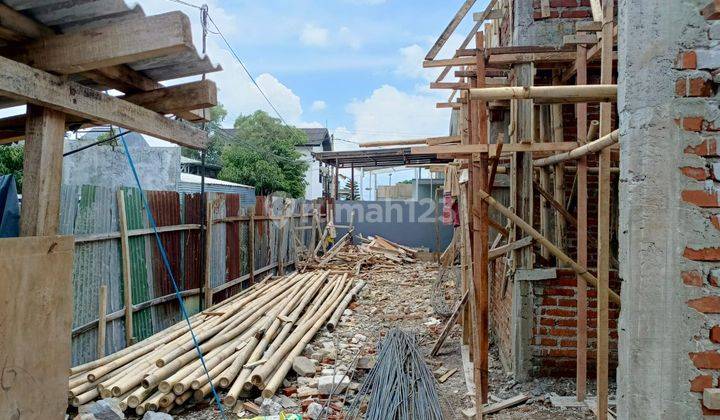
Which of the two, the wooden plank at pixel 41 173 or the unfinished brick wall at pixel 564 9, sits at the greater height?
the unfinished brick wall at pixel 564 9

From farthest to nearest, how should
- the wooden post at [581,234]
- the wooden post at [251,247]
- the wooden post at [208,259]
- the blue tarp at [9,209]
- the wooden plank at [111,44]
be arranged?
the wooden post at [251,247]
the wooden post at [208,259]
the wooden post at [581,234]
the blue tarp at [9,209]
the wooden plank at [111,44]

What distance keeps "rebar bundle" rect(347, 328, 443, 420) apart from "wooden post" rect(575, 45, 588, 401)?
4.54 ft

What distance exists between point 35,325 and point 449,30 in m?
4.57

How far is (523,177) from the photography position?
4938 mm

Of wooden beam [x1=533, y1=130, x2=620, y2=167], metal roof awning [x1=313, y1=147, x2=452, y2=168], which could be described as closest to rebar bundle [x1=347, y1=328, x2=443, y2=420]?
wooden beam [x1=533, y1=130, x2=620, y2=167]

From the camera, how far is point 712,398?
212 centimetres

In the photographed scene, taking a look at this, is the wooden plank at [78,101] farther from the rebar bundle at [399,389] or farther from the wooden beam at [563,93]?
the rebar bundle at [399,389]

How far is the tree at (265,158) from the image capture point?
76.2ft

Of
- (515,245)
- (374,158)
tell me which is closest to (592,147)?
(515,245)

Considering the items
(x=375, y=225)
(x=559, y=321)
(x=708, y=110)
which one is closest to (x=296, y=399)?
(x=559, y=321)

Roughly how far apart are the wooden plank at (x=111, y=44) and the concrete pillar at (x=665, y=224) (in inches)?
85.6

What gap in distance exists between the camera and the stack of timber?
553 inches

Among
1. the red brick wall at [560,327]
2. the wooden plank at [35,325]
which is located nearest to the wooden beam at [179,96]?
the wooden plank at [35,325]

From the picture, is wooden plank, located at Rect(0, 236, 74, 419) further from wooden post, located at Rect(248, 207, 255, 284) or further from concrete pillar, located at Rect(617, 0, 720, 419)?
wooden post, located at Rect(248, 207, 255, 284)
